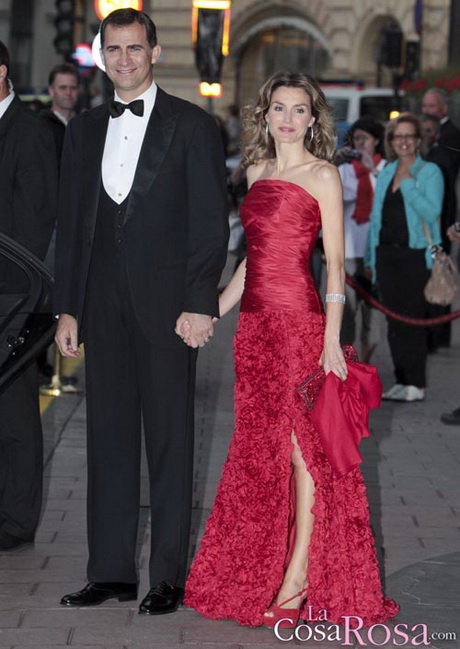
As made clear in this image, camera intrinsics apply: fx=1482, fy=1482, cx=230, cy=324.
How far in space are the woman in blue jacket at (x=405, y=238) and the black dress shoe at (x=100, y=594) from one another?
5.00 metres

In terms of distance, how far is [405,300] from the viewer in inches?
406

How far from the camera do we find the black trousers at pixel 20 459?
20.1 ft

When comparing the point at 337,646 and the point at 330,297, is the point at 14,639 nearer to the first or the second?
the point at 337,646

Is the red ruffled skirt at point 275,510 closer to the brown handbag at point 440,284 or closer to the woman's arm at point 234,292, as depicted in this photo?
the woman's arm at point 234,292

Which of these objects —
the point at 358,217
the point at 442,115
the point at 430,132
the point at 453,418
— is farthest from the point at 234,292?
the point at 442,115

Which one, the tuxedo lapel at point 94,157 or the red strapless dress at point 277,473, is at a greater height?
the tuxedo lapel at point 94,157

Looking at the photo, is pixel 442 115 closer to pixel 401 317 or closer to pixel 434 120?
pixel 434 120

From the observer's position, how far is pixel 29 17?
48.8 meters

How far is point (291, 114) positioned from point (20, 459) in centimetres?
195

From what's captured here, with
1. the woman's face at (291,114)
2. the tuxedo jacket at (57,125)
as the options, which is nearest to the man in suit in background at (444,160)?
the tuxedo jacket at (57,125)

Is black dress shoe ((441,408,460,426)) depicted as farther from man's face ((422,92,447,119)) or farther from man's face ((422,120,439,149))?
man's face ((422,92,447,119))

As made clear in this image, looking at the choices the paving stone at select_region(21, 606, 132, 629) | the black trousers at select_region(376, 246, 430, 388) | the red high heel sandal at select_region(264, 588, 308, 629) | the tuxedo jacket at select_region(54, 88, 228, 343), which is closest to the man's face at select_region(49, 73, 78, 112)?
the black trousers at select_region(376, 246, 430, 388)

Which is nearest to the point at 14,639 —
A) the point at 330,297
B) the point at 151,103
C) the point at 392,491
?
the point at 330,297

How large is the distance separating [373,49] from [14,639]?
44.8m
